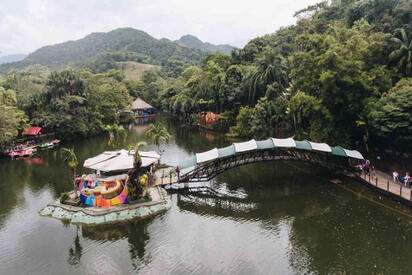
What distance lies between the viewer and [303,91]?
3172 centimetres

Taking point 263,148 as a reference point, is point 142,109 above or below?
above

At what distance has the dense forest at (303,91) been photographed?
26.7 metres

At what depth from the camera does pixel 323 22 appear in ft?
169

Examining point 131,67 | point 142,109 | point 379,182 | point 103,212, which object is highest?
point 131,67

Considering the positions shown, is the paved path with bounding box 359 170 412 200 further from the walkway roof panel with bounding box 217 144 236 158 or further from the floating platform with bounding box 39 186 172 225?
the floating platform with bounding box 39 186 172 225

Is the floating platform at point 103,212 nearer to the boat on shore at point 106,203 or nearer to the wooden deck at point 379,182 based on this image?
the boat on shore at point 106,203

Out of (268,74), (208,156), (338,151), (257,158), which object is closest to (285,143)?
(257,158)

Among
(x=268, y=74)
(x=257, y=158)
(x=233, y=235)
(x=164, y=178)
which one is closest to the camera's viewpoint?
(x=233, y=235)

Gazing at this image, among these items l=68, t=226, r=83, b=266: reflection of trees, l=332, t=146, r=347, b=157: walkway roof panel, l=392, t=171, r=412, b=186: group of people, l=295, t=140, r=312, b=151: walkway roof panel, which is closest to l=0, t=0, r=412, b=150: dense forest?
l=332, t=146, r=347, b=157: walkway roof panel

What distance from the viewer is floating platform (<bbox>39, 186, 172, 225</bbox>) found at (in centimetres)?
1978

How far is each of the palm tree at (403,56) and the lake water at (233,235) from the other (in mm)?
11217

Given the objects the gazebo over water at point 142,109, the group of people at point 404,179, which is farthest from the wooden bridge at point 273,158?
the gazebo over water at point 142,109

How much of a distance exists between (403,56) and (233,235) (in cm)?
2214

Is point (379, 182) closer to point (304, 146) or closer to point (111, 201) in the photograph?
point (304, 146)
